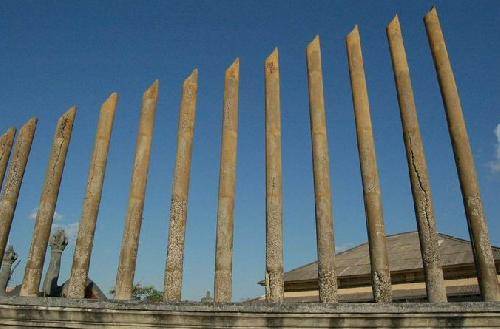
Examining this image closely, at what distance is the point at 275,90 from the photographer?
12898mm

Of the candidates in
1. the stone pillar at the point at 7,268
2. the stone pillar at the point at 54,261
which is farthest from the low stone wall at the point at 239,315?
the stone pillar at the point at 54,261

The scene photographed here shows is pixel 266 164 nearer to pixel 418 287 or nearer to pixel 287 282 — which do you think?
pixel 418 287

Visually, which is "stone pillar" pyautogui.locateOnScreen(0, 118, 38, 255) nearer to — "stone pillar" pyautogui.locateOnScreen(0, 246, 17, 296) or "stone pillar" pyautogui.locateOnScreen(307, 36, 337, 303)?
"stone pillar" pyautogui.locateOnScreen(0, 246, 17, 296)

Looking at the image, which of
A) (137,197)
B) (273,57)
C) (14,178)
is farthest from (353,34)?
(14,178)

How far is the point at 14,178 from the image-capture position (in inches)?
526

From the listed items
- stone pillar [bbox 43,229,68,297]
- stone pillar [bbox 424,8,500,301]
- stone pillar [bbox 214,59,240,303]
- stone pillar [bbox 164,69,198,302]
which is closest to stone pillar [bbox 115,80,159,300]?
stone pillar [bbox 164,69,198,302]

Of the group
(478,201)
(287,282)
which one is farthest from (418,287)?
(478,201)

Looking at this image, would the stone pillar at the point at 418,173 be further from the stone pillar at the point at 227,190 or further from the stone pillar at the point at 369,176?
the stone pillar at the point at 227,190

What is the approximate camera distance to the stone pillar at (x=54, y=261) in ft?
47.4

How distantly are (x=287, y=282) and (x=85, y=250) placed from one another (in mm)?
17189

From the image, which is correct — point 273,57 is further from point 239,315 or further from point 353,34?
point 239,315

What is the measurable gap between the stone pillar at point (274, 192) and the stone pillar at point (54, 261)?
7.62 m

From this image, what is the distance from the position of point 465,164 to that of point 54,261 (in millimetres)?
12405

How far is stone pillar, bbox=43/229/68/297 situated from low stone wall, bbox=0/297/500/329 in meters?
4.90
